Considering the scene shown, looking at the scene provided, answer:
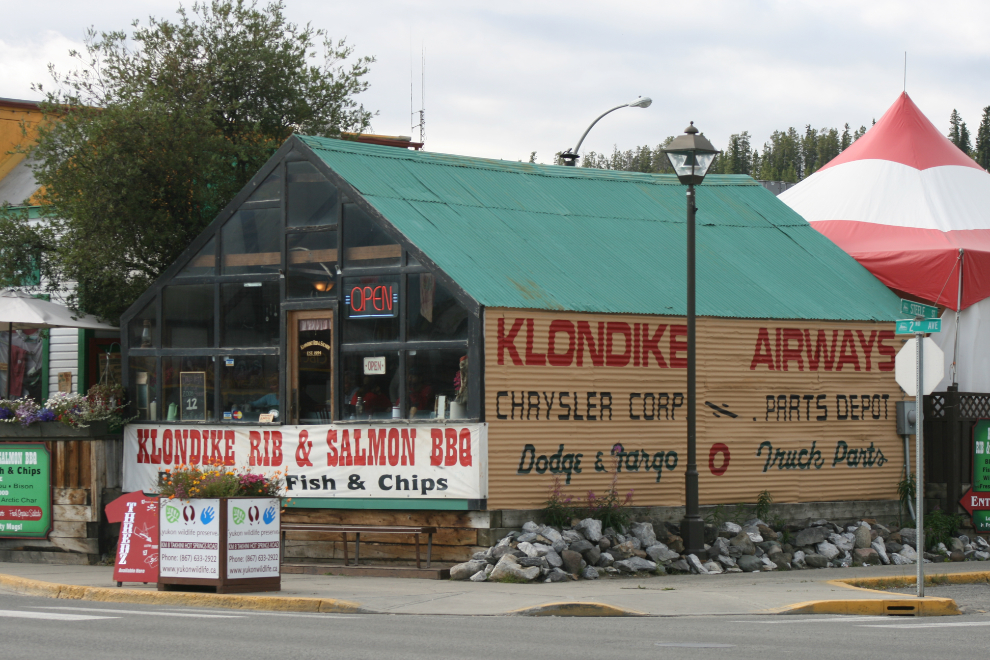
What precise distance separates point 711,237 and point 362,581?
9.25m

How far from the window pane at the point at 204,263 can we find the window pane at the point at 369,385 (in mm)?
3080

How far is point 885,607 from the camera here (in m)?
13.9

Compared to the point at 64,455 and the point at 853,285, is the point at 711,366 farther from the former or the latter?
the point at 64,455

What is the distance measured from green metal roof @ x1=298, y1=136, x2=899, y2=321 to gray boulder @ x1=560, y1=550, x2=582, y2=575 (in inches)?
133

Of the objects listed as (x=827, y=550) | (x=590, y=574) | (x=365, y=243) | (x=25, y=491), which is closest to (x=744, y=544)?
(x=827, y=550)

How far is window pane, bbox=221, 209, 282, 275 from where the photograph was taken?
63.9ft

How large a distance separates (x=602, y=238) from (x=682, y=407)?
3264mm

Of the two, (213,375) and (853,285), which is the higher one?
(853,285)

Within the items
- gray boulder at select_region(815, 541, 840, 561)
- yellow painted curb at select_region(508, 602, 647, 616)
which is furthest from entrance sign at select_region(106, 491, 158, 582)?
gray boulder at select_region(815, 541, 840, 561)

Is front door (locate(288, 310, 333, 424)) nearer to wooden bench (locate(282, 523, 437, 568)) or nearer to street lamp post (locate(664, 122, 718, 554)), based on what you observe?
wooden bench (locate(282, 523, 437, 568))

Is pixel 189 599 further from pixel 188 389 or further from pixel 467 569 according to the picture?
pixel 188 389

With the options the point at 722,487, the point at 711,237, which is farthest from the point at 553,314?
the point at 711,237

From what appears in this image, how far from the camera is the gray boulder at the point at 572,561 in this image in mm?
16516

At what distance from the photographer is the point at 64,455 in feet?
67.3
